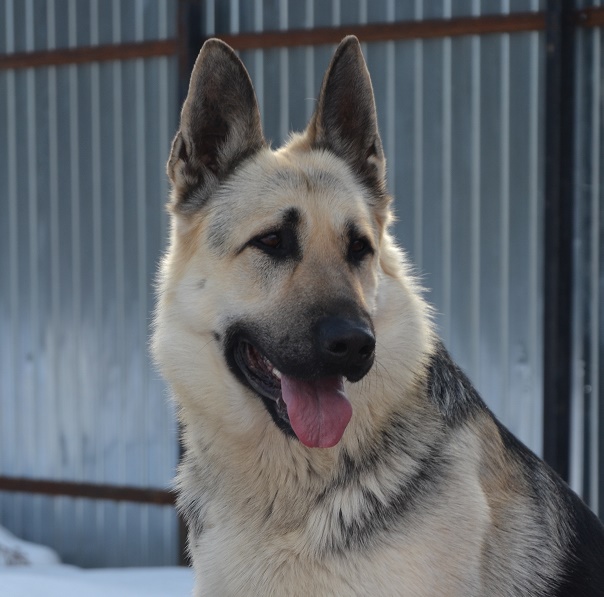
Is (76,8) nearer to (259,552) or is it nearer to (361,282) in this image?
(361,282)

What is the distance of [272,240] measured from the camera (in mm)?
3152

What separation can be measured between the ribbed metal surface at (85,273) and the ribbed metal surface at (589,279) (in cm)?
258

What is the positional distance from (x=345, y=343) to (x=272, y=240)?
1.61ft

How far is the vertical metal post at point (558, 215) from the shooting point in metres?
5.75

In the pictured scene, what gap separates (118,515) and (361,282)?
424 centimetres

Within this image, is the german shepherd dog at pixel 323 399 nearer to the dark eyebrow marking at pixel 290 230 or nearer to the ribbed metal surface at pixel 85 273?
the dark eyebrow marking at pixel 290 230

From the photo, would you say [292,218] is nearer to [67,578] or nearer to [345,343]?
[345,343]

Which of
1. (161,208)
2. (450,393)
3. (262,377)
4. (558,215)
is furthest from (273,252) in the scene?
(161,208)

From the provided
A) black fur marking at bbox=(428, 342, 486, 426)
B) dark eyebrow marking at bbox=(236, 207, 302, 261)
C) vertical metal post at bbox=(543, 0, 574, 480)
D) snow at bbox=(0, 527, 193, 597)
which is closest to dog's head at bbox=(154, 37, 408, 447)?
dark eyebrow marking at bbox=(236, 207, 302, 261)

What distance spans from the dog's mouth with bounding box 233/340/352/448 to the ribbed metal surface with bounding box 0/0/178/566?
147 inches

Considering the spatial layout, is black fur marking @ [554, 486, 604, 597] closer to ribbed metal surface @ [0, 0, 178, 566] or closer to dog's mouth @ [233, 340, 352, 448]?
dog's mouth @ [233, 340, 352, 448]

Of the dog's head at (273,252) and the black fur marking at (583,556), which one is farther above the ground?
the dog's head at (273,252)

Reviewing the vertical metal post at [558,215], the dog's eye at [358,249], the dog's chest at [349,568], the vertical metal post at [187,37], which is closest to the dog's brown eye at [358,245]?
the dog's eye at [358,249]

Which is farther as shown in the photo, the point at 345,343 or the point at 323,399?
the point at 323,399
